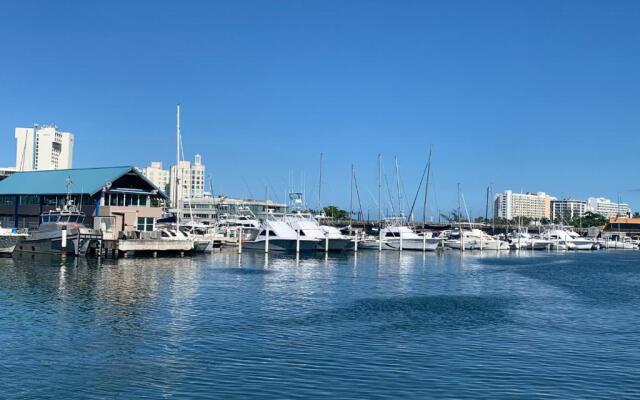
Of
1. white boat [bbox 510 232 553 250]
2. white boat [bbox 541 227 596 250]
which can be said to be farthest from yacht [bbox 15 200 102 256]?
white boat [bbox 541 227 596 250]

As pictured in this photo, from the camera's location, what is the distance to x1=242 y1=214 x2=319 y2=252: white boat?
323 ft

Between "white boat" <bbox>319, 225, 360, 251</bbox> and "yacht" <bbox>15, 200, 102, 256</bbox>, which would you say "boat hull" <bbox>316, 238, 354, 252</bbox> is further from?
"yacht" <bbox>15, 200, 102, 256</bbox>

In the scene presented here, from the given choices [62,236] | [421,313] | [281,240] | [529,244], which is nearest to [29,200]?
[62,236]

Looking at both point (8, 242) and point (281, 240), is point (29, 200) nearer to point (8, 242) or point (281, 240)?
point (8, 242)

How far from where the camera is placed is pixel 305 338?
29828 millimetres

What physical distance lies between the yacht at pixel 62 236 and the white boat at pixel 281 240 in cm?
3066

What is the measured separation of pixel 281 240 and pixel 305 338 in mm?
68744

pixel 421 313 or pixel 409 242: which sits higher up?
pixel 409 242

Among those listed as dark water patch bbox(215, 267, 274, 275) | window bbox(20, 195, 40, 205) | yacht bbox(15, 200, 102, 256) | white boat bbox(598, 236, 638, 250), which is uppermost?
window bbox(20, 195, 40, 205)

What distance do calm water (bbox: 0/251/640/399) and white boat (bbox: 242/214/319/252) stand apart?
1617 inches

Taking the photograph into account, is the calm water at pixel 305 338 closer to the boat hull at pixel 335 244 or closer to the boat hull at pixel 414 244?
the boat hull at pixel 335 244

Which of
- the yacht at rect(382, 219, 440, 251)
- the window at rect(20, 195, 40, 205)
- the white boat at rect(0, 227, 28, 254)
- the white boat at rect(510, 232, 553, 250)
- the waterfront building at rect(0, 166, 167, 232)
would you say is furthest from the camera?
the white boat at rect(510, 232, 553, 250)

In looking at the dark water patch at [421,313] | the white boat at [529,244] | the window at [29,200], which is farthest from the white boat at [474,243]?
the dark water patch at [421,313]

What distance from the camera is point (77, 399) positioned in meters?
19.9
